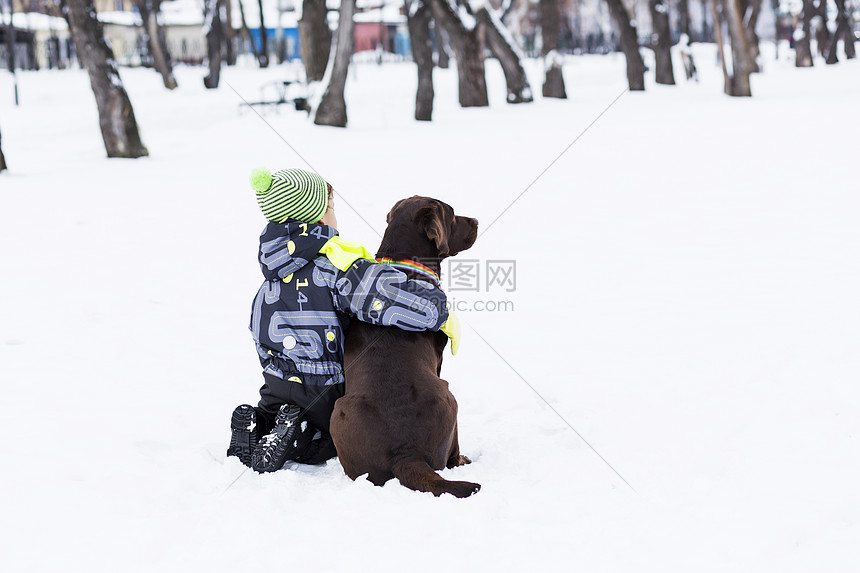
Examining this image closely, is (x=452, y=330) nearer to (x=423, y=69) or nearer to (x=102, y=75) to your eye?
(x=102, y=75)

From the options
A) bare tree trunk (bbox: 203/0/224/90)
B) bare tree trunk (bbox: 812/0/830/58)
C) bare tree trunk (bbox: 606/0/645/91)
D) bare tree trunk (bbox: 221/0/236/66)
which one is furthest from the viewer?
bare tree trunk (bbox: 221/0/236/66)

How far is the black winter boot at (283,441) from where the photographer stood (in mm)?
3488

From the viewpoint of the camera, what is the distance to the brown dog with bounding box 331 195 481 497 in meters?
3.24

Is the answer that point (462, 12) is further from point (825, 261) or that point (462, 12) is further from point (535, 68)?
point (535, 68)

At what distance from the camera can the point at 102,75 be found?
11.1 metres

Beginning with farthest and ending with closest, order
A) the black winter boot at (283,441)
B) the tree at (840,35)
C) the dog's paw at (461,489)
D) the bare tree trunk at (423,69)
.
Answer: the tree at (840,35)
the bare tree trunk at (423,69)
the black winter boot at (283,441)
the dog's paw at (461,489)

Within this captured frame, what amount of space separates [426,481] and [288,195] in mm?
1310

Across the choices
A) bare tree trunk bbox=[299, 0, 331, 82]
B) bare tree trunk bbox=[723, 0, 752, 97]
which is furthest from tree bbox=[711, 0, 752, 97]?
bare tree trunk bbox=[299, 0, 331, 82]

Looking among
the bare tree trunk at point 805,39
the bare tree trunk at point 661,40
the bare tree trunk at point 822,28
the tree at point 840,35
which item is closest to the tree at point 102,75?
the bare tree trunk at point 661,40

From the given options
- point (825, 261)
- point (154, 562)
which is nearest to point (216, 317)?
point (154, 562)

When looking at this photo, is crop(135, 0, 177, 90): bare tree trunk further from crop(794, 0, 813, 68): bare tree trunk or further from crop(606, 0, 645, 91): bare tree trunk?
crop(794, 0, 813, 68): bare tree trunk

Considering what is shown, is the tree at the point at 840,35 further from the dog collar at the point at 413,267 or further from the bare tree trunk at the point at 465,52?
the dog collar at the point at 413,267

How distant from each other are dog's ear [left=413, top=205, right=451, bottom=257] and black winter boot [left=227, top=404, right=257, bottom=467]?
1116mm

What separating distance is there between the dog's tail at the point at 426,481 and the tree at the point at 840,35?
2889cm
